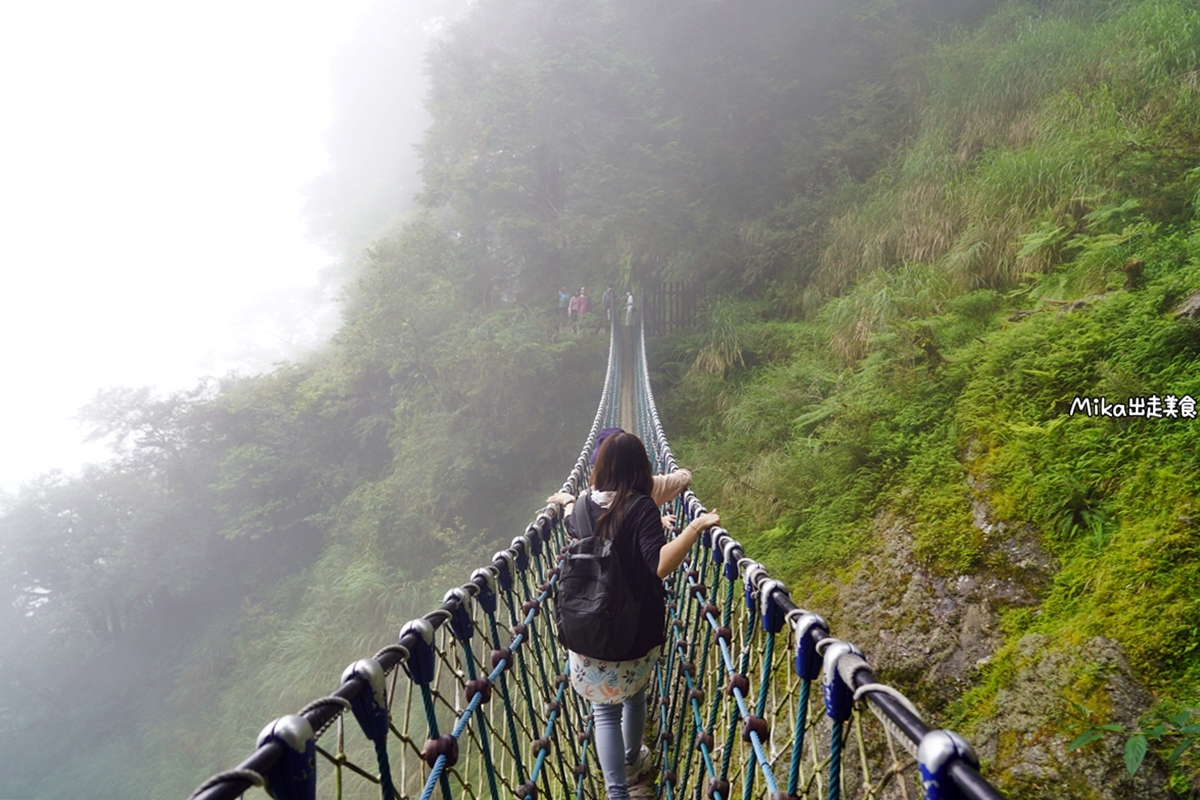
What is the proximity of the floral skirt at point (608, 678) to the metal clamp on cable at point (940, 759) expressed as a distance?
0.84 meters

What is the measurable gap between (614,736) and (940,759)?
1.01 meters

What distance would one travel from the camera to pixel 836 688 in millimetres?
631

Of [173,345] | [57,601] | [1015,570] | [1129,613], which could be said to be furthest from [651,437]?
[173,345]

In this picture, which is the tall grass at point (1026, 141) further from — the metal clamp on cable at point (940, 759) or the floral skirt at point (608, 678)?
the metal clamp on cable at point (940, 759)

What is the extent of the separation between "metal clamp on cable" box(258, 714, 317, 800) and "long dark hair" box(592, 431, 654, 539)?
70 cm

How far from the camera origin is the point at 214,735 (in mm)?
7285

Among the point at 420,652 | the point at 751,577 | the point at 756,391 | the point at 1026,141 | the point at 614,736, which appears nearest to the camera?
the point at 420,652

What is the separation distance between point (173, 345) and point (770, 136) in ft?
92.3

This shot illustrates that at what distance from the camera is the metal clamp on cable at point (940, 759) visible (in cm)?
43

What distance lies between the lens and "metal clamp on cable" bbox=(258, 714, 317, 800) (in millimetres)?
510

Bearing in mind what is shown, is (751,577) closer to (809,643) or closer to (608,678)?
(809,643)

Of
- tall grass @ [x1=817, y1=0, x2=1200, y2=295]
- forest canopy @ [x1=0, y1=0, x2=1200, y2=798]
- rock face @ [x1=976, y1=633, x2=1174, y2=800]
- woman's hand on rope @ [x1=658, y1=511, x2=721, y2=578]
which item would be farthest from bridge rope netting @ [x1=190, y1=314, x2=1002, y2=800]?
tall grass @ [x1=817, y1=0, x2=1200, y2=295]

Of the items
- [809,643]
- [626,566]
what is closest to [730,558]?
[626,566]

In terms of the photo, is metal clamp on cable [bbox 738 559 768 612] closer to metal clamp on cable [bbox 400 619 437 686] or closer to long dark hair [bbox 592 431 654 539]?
long dark hair [bbox 592 431 654 539]
